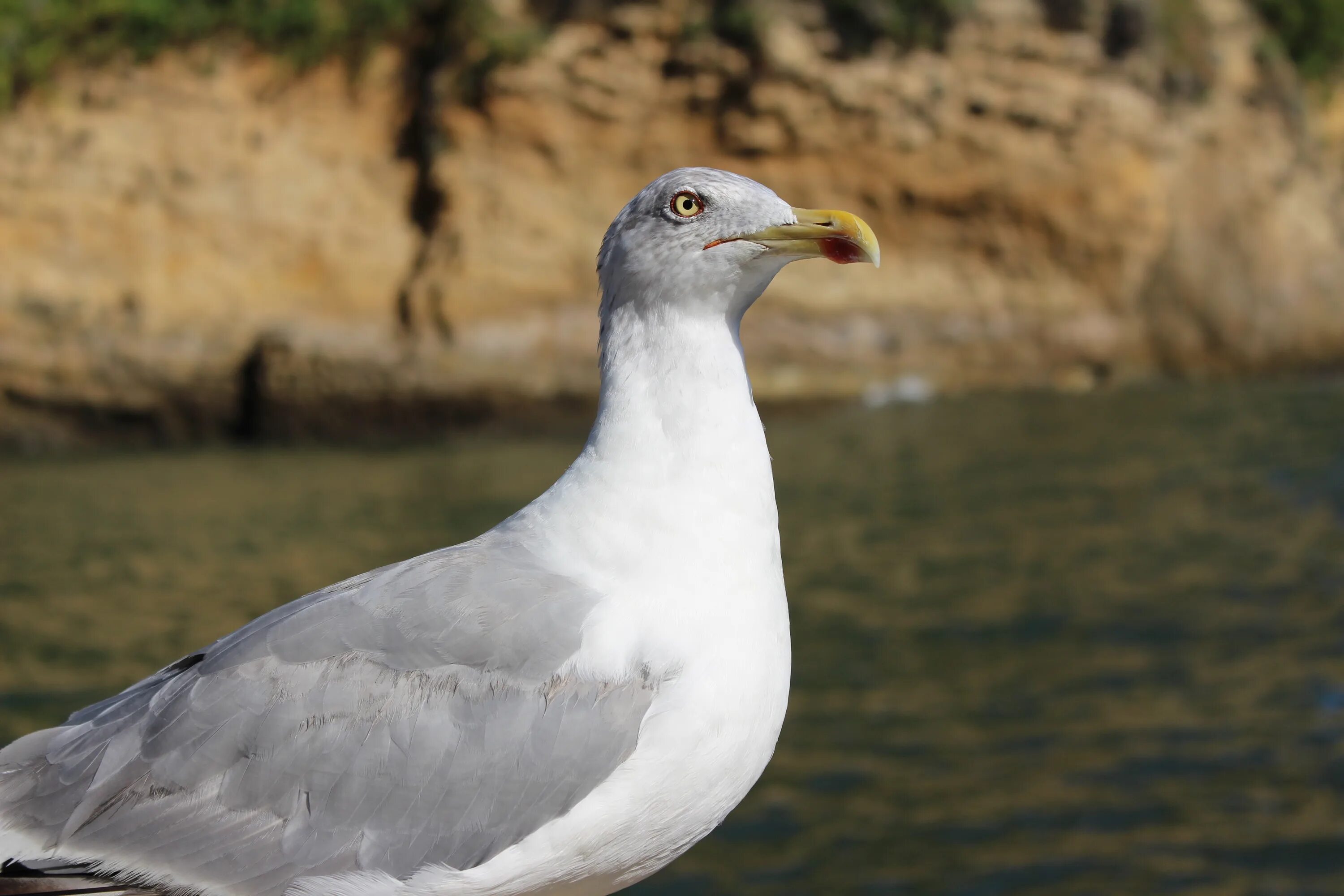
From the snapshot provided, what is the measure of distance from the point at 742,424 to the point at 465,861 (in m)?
0.82

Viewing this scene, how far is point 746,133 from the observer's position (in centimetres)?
1574

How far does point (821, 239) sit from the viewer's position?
7.55ft

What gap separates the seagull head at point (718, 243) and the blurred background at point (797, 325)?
3.39m

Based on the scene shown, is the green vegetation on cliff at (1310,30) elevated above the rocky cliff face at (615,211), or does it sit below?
above

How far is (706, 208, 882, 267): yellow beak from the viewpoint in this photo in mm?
2289

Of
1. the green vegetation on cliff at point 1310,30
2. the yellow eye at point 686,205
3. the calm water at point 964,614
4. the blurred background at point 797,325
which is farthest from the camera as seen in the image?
the green vegetation on cliff at point 1310,30

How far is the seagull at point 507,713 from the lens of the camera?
2.11 m

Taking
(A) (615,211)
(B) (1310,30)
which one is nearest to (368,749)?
(A) (615,211)

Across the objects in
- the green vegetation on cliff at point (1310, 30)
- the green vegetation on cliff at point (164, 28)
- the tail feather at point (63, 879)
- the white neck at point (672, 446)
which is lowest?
the tail feather at point (63, 879)

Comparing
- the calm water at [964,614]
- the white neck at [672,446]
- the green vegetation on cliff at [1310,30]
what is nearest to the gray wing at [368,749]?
the white neck at [672,446]

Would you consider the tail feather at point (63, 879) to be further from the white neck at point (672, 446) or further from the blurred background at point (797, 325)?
the blurred background at point (797, 325)

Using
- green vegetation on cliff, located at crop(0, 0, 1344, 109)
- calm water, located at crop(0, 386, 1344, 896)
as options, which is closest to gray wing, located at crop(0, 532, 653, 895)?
calm water, located at crop(0, 386, 1344, 896)

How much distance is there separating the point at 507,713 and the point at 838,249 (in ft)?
3.04

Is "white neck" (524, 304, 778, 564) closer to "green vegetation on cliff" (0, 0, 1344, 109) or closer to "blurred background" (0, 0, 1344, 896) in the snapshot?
"blurred background" (0, 0, 1344, 896)
